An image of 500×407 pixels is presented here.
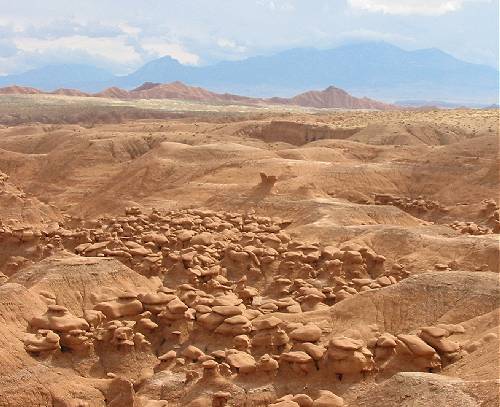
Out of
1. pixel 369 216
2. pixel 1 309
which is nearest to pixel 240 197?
pixel 369 216

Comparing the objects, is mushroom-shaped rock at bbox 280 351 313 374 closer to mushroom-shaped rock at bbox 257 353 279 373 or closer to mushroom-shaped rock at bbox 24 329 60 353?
mushroom-shaped rock at bbox 257 353 279 373

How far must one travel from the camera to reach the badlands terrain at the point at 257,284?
500 inches

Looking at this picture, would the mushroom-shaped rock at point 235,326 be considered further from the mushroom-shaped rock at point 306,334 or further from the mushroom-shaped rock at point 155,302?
the mushroom-shaped rock at point 155,302

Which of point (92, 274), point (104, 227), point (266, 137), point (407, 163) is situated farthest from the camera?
point (266, 137)

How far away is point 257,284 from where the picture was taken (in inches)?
A: 822

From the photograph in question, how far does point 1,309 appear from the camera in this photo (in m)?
14.2

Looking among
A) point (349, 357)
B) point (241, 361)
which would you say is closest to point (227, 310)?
point (241, 361)

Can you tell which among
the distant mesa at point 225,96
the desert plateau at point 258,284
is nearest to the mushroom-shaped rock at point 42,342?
the desert plateau at point 258,284

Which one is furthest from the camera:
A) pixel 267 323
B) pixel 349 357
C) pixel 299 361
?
pixel 267 323

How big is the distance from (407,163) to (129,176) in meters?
15.4

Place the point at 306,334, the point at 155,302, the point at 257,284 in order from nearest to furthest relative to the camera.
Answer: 1. the point at 306,334
2. the point at 155,302
3. the point at 257,284

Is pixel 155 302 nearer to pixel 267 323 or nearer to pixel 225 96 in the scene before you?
pixel 267 323

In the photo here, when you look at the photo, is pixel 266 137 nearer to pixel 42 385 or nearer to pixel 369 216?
pixel 369 216

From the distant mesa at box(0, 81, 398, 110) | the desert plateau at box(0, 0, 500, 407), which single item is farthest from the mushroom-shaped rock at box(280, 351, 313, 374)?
the distant mesa at box(0, 81, 398, 110)
